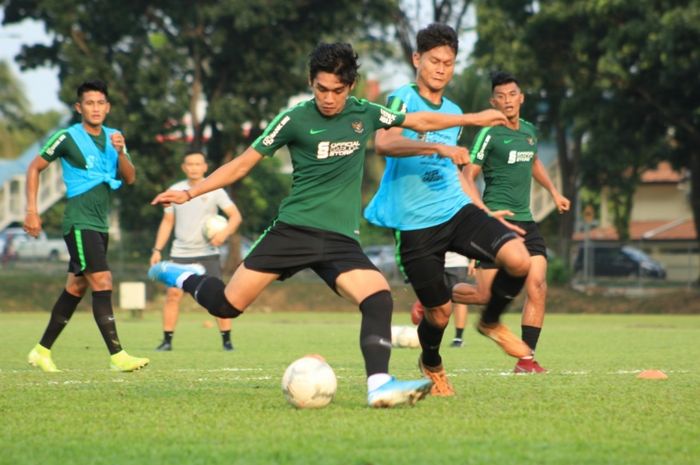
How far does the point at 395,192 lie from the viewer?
8305 millimetres

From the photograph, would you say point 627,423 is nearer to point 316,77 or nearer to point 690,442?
point 690,442

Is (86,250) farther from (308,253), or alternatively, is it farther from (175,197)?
(308,253)

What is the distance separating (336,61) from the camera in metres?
7.29

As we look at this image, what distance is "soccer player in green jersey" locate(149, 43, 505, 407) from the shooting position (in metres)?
7.36

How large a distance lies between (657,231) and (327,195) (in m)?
69.9

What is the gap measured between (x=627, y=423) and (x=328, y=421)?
155 cm

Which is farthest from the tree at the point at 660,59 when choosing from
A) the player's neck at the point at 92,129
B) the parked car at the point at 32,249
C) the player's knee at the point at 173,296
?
the player's neck at the point at 92,129

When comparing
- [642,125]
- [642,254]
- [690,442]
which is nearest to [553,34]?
[642,125]

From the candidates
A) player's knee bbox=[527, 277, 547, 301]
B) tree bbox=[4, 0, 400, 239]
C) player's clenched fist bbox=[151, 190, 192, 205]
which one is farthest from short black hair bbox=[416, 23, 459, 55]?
tree bbox=[4, 0, 400, 239]

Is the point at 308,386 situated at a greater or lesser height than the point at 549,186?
lesser

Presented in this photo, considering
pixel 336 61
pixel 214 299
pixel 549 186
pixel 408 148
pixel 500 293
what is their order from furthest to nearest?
pixel 549 186 → pixel 500 293 → pixel 214 299 → pixel 408 148 → pixel 336 61

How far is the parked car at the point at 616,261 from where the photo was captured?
125 ft

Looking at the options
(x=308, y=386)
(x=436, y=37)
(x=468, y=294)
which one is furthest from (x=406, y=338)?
(x=308, y=386)

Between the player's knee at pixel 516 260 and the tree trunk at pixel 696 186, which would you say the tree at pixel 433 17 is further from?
the player's knee at pixel 516 260
